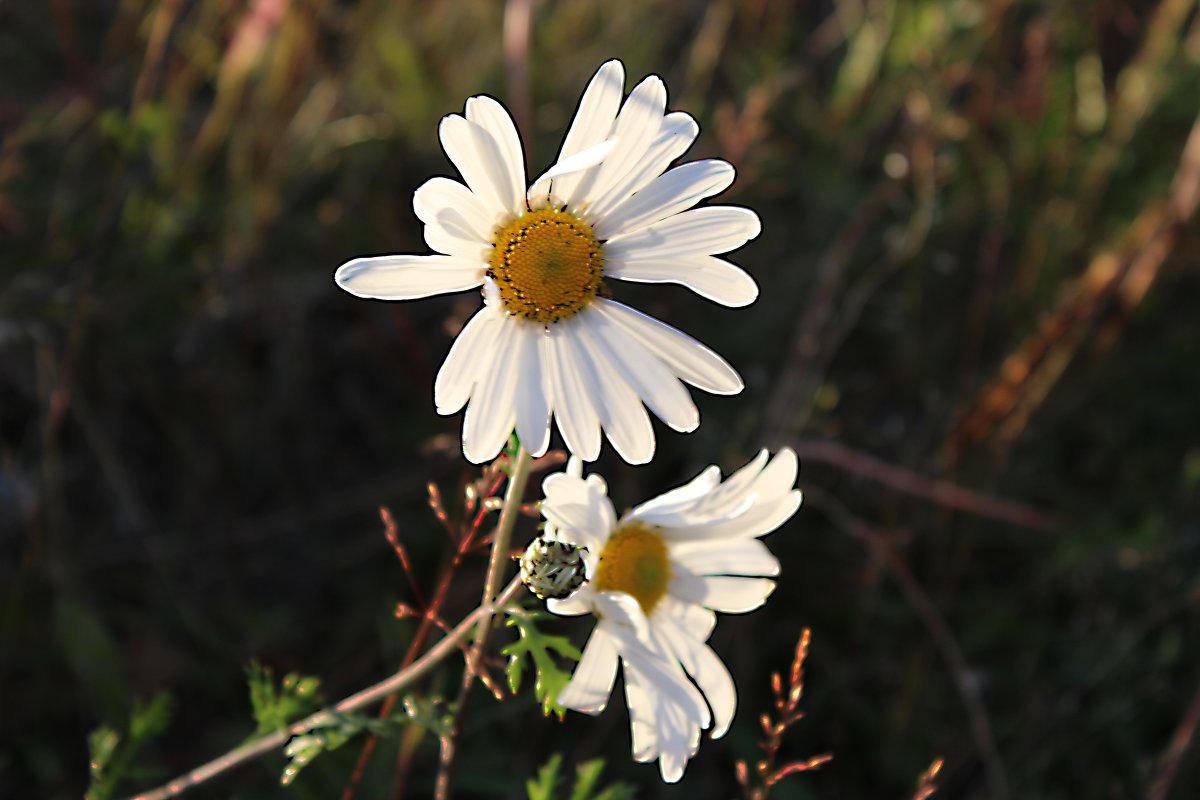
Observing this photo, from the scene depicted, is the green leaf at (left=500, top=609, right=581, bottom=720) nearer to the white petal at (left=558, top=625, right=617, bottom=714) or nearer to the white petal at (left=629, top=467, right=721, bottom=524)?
the white petal at (left=558, top=625, right=617, bottom=714)

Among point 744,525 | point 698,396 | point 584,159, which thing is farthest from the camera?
point 698,396

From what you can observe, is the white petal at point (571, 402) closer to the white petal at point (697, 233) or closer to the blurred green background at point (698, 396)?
the white petal at point (697, 233)

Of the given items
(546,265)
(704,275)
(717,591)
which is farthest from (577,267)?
(717,591)

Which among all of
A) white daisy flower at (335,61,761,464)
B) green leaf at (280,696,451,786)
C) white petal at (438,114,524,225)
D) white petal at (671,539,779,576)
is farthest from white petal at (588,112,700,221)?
green leaf at (280,696,451,786)

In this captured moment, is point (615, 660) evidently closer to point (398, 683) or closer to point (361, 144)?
point (398, 683)

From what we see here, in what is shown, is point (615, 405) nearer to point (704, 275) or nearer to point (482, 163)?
point (704, 275)

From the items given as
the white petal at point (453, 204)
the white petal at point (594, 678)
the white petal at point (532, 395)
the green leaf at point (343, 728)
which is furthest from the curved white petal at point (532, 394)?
the green leaf at point (343, 728)
